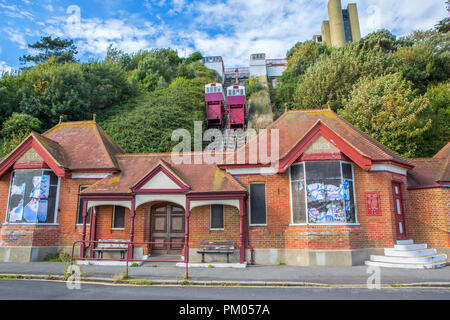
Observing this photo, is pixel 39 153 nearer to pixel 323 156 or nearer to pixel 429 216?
pixel 323 156

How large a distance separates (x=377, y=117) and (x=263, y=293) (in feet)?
58.1

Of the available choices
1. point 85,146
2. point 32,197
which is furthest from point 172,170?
point 32,197

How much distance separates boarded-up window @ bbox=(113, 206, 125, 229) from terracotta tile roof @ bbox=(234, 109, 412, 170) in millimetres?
6938

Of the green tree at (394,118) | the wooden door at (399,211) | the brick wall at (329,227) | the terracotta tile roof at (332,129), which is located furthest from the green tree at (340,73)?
the brick wall at (329,227)

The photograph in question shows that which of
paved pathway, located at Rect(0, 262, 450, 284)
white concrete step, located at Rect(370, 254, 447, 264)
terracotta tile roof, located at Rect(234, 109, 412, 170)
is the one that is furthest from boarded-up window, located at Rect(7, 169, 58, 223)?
white concrete step, located at Rect(370, 254, 447, 264)

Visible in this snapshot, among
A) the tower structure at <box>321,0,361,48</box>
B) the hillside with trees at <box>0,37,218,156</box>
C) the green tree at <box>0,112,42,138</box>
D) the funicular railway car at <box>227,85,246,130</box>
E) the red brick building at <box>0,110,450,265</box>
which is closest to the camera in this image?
the red brick building at <box>0,110,450,265</box>

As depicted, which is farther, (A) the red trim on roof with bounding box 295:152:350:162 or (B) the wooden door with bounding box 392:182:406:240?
(B) the wooden door with bounding box 392:182:406:240

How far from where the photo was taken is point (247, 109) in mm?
48875

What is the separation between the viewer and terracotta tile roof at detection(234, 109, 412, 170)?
43.5 ft

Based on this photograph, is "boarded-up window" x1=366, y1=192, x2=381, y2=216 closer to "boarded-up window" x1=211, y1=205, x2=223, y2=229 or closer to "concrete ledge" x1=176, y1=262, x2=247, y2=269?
"concrete ledge" x1=176, y1=262, x2=247, y2=269

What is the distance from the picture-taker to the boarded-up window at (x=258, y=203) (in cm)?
1369

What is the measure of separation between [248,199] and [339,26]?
275 feet
